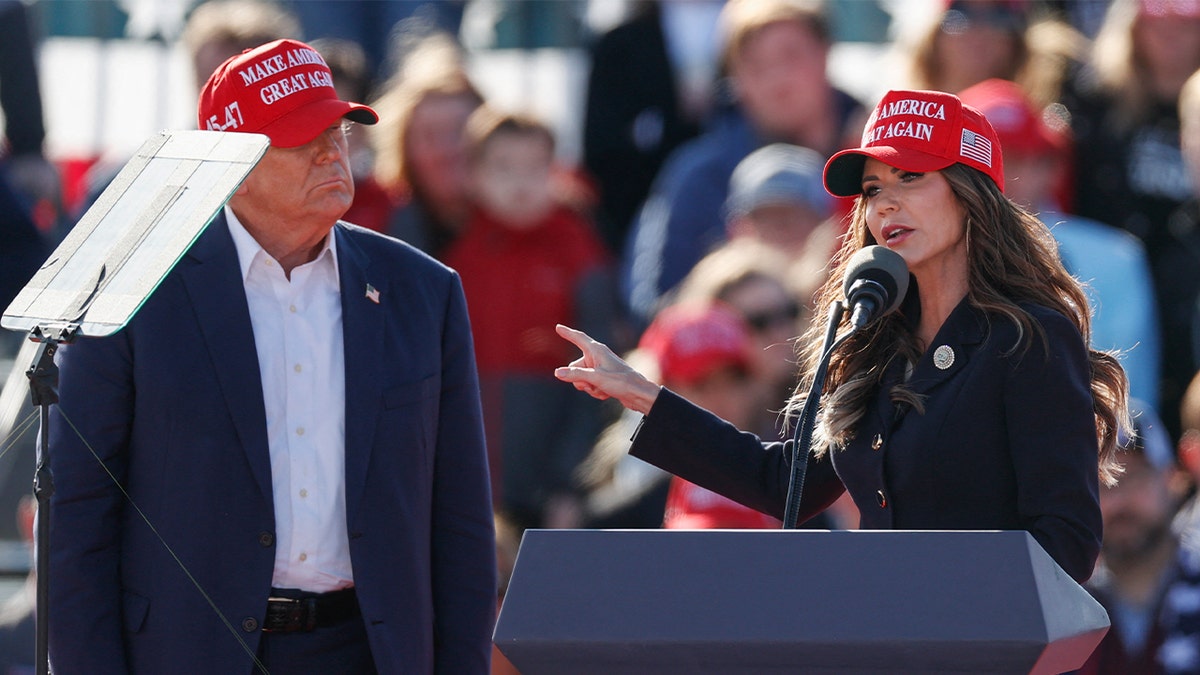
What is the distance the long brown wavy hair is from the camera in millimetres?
3646

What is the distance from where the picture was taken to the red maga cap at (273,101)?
4.12 metres

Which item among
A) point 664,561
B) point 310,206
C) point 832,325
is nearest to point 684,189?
point 310,206

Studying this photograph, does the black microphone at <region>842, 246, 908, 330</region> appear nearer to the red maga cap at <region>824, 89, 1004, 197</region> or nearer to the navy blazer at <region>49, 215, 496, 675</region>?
the red maga cap at <region>824, 89, 1004, 197</region>

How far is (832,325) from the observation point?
3408 mm

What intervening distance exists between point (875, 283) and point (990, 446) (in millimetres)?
387

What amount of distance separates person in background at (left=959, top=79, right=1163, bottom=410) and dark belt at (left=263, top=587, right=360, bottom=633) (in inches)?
139

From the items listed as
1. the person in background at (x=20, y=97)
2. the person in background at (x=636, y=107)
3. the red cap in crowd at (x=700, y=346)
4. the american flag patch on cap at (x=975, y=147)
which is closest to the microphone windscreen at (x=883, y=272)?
the american flag patch on cap at (x=975, y=147)

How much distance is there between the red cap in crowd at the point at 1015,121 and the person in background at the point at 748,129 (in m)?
0.71

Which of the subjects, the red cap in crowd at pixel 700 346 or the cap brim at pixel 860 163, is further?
the red cap in crowd at pixel 700 346

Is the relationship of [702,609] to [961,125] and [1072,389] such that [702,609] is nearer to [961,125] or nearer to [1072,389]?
[1072,389]

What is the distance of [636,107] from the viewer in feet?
26.7

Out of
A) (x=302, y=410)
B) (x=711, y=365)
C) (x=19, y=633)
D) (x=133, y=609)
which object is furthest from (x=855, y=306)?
(x=711, y=365)

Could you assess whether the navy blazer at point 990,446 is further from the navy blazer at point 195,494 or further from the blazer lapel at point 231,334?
the blazer lapel at point 231,334

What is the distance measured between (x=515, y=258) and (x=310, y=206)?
3381 mm
